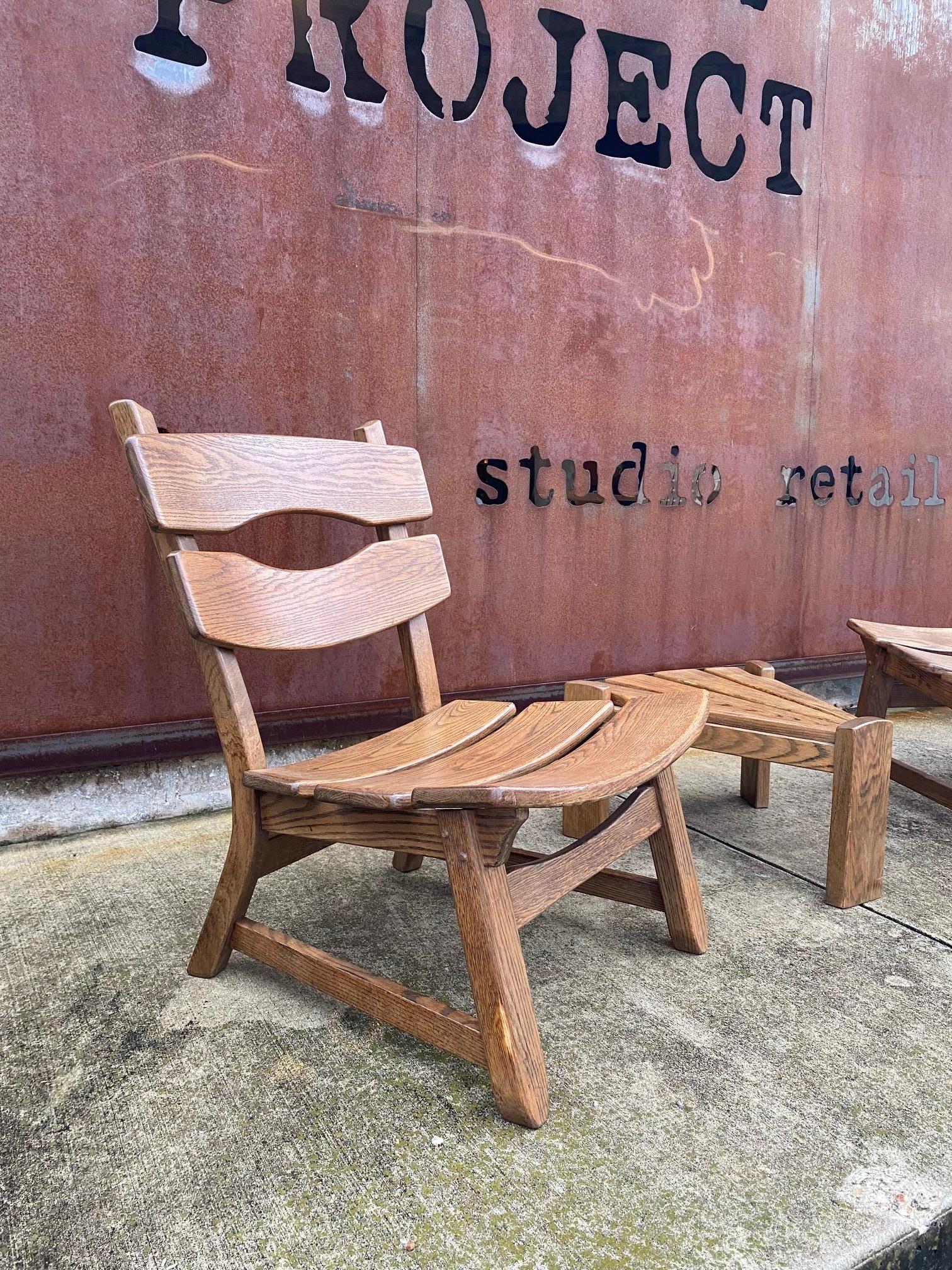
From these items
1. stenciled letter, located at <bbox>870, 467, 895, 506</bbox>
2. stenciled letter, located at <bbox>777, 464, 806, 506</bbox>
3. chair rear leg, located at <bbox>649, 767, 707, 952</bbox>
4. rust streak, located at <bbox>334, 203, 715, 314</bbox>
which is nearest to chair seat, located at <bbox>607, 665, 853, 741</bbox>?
chair rear leg, located at <bbox>649, 767, 707, 952</bbox>

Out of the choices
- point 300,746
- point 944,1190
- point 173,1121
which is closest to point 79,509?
point 300,746

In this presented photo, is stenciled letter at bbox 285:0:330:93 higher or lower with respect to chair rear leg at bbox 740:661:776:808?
higher

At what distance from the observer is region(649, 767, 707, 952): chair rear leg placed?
173 centimetres

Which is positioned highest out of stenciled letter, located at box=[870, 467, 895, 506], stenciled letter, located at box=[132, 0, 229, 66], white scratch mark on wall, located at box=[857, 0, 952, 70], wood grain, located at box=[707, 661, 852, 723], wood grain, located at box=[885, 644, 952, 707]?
white scratch mark on wall, located at box=[857, 0, 952, 70]

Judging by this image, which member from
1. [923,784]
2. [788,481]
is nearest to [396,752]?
[923,784]

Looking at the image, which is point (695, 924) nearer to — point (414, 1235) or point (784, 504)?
point (414, 1235)

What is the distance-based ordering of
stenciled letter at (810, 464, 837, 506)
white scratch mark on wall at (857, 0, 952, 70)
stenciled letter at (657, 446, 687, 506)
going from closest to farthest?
1. stenciled letter at (657, 446, 687, 506)
2. white scratch mark on wall at (857, 0, 952, 70)
3. stenciled letter at (810, 464, 837, 506)

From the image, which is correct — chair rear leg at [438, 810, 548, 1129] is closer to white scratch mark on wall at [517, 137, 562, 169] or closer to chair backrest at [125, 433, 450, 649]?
chair backrest at [125, 433, 450, 649]

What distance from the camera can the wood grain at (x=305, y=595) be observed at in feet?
5.24

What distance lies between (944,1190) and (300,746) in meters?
1.96

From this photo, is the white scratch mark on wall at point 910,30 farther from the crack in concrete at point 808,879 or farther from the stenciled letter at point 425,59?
the crack in concrete at point 808,879

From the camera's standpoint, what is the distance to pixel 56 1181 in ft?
3.88

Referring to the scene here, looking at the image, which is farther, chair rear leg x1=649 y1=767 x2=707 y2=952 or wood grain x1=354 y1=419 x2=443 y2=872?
wood grain x1=354 y1=419 x2=443 y2=872

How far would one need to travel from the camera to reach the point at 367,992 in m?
1.47
